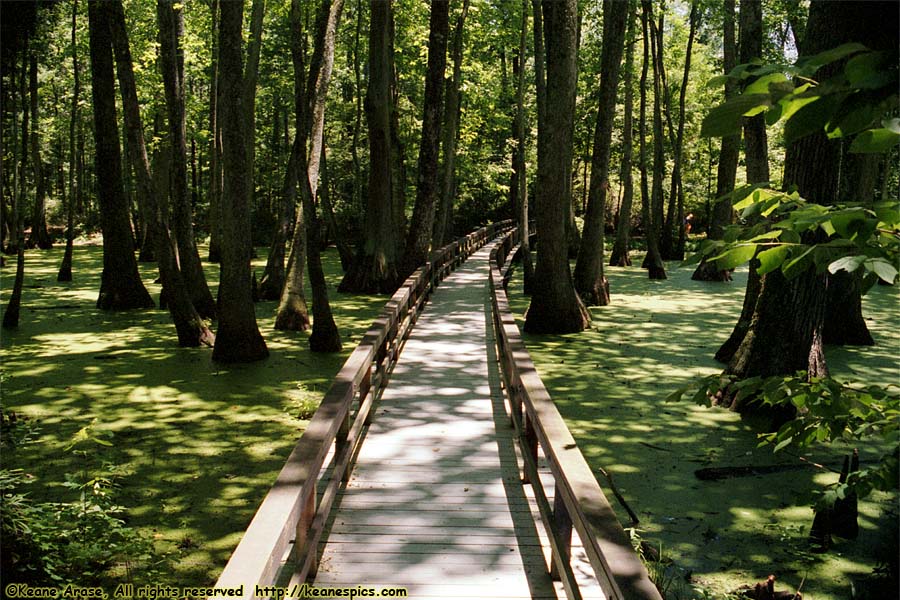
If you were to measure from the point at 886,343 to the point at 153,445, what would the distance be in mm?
11048

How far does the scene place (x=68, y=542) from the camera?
16.4 feet

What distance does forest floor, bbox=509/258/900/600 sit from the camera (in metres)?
5.00

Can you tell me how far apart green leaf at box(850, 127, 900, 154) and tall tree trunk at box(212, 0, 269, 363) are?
9849 millimetres

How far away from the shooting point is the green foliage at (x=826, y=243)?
1.88 meters

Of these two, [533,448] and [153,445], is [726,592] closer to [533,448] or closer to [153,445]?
[533,448]

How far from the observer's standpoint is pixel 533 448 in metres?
5.22

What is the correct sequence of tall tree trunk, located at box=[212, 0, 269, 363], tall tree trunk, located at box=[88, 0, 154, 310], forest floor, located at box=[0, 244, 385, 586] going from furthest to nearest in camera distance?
tall tree trunk, located at box=[88, 0, 154, 310] → tall tree trunk, located at box=[212, 0, 269, 363] → forest floor, located at box=[0, 244, 385, 586]

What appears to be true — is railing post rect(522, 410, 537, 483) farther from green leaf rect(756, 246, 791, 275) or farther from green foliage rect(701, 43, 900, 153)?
green foliage rect(701, 43, 900, 153)

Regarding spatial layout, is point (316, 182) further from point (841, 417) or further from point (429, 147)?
point (841, 417)

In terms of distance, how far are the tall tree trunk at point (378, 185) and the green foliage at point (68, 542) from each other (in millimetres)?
11534

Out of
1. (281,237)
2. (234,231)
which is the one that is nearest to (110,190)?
(281,237)

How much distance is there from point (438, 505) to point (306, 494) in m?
1.56

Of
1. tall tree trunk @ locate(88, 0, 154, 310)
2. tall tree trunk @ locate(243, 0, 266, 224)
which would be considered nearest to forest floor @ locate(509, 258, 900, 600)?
tall tree trunk @ locate(243, 0, 266, 224)

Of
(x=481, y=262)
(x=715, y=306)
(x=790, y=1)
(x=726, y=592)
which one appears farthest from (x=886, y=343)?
(x=481, y=262)
